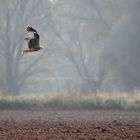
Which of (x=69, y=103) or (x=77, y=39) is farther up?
(x=77, y=39)

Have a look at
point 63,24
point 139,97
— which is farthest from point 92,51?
point 139,97

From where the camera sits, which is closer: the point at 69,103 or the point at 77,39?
A: the point at 69,103

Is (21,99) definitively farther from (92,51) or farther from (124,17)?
(92,51)

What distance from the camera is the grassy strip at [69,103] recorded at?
91.4 ft

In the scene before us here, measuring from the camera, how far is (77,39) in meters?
54.2

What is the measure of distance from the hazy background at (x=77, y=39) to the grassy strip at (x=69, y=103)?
10.4 m

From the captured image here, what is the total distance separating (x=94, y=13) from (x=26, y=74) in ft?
27.5

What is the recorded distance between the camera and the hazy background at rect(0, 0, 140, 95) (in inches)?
1748

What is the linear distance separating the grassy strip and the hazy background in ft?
34.2

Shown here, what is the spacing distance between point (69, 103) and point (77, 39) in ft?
83.6

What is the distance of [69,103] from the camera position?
29109mm

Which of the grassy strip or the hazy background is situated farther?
the hazy background

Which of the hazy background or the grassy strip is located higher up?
the hazy background

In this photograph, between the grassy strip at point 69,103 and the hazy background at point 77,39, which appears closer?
the grassy strip at point 69,103
